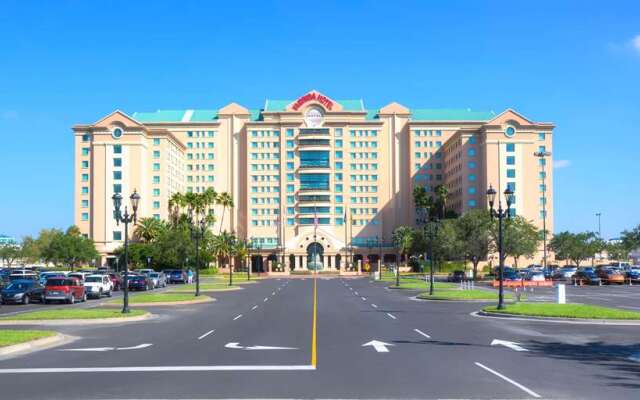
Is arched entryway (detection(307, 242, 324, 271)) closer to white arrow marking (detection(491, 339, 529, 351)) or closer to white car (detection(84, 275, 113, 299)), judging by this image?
white car (detection(84, 275, 113, 299))

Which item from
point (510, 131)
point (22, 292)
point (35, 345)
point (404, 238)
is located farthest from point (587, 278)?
point (510, 131)

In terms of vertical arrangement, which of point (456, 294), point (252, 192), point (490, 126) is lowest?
point (456, 294)

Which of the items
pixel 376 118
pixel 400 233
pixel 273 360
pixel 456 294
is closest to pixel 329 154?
pixel 376 118

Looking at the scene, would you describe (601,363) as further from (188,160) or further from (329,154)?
(188,160)

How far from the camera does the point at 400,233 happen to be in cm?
13000

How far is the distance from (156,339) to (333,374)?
915cm

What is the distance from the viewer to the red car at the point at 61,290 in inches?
1618

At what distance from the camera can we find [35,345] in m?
19.4

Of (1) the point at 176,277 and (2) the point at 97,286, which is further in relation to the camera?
(1) the point at 176,277

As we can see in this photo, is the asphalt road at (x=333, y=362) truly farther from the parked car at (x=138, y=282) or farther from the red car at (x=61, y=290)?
the parked car at (x=138, y=282)

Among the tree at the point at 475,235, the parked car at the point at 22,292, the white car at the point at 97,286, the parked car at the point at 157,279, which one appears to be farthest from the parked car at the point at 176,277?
the parked car at the point at 22,292

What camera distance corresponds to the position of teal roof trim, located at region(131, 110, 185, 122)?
496 ft

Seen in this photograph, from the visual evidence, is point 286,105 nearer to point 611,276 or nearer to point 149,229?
point 149,229

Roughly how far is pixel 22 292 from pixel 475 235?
5376 cm
